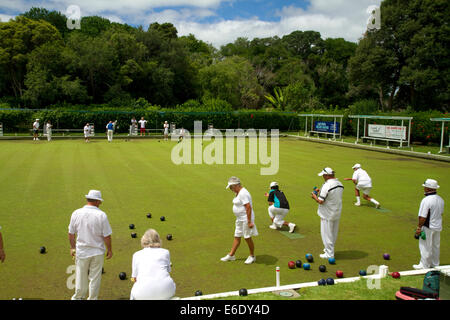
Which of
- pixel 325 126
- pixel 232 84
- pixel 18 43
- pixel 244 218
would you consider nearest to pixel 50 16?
pixel 18 43

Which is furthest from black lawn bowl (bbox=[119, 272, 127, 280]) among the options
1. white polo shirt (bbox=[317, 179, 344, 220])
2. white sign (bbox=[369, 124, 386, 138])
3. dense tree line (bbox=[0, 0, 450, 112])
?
dense tree line (bbox=[0, 0, 450, 112])

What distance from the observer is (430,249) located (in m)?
7.48

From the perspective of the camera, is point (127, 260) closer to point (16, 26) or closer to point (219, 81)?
point (16, 26)

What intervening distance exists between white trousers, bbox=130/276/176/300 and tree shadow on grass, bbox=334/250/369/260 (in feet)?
15.3

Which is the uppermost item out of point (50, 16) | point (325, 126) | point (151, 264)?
point (50, 16)

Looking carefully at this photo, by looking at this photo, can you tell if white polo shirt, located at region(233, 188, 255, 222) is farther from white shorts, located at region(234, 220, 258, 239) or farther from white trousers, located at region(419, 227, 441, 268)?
white trousers, located at region(419, 227, 441, 268)

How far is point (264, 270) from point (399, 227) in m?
4.91

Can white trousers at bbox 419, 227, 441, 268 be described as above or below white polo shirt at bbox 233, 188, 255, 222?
below

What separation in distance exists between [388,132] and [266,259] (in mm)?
26288

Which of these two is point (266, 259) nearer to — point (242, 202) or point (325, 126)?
point (242, 202)

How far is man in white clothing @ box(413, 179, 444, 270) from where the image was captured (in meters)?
7.44

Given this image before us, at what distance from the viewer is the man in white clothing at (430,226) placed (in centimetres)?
744

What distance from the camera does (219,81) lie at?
58594 millimetres
